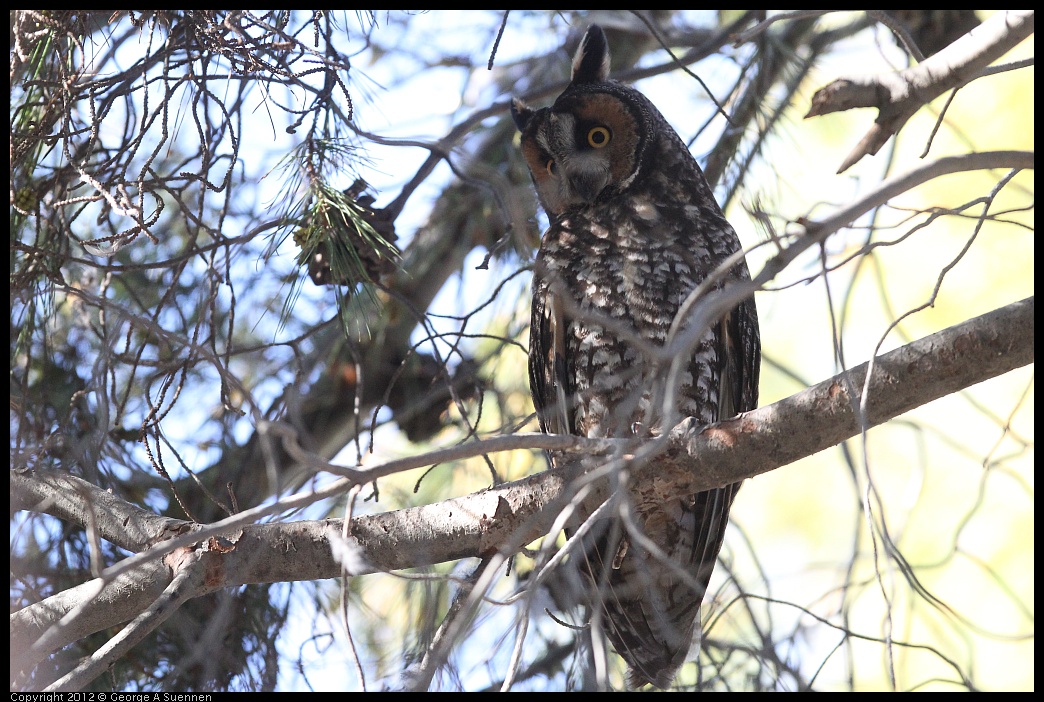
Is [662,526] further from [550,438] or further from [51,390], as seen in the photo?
[51,390]

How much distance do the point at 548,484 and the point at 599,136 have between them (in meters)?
1.20

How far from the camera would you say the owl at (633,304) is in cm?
212

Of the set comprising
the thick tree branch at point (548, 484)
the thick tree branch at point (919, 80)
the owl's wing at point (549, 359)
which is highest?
the owl's wing at point (549, 359)

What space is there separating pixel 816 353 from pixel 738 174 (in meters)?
1.57

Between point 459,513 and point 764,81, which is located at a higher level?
point 764,81

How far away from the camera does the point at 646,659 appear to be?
215 centimetres

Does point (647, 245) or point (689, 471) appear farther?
point (647, 245)

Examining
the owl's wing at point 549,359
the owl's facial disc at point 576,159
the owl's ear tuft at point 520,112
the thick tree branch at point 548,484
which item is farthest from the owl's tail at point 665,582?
the owl's ear tuft at point 520,112

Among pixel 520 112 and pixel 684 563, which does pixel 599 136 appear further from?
pixel 684 563

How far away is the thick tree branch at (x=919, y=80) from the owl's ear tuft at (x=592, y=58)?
1318mm

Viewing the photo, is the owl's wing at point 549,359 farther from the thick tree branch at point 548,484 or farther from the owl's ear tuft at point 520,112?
the thick tree branch at point 548,484

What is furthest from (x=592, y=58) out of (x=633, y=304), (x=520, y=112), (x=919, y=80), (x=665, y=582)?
(x=665, y=582)

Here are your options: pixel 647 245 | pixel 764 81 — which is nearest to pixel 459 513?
pixel 647 245

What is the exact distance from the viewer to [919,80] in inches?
49.3
